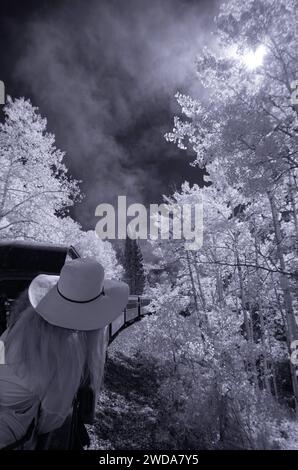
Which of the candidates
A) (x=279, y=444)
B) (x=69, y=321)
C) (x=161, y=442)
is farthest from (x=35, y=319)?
(x=161, y=442)

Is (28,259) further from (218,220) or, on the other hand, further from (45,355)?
(218,220)

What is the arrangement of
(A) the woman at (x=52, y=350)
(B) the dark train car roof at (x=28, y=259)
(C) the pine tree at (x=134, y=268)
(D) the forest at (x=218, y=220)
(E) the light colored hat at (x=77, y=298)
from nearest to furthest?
(A) the woman at (x=52, y=350), (E) the light colored hat at (x=77, y=298), (B) the dark train car roof at (x=28, y=259), (D) the forest at (x=218, y=220), (C) the pine tree at (x=134, y=268)

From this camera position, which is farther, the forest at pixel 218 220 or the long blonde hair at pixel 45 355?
the forest at pixel 218 220

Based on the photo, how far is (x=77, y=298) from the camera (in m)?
1.69

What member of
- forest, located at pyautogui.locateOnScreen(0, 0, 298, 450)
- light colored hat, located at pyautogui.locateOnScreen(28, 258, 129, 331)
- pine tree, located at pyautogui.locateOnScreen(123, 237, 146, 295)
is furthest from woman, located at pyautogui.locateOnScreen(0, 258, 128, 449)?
pine tree, located at pyautogui.locateOnScreen(123, 237, 146, 295)

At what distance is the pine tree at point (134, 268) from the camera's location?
59.1 m

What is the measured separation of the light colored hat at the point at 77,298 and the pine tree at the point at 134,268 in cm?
5694

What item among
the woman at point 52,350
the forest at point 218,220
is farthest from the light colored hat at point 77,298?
the forest at point 218,220

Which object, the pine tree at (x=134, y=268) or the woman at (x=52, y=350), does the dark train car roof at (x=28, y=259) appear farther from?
the pine tree at (x=134, y=268)

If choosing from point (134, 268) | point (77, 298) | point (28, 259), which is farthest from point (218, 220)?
point (134, 268)

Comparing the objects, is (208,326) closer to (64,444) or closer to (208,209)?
(208,209)

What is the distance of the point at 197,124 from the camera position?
20.1 ft

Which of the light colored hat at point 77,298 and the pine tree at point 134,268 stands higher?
the pine tree at point 134,268

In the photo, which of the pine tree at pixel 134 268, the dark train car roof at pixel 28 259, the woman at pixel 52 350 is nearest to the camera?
the woman at pixel 52 350
